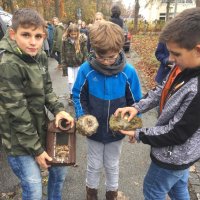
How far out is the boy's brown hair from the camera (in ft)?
8.42

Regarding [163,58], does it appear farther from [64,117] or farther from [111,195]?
[64,117]

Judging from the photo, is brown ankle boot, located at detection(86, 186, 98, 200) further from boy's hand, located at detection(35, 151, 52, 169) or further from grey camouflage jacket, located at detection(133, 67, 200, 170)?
grey camouflage jacket, located at detection(133, 67, 200, 170)

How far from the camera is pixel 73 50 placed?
6.63 meters

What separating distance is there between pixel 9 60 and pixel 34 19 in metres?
0.37

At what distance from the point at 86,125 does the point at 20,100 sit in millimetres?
630

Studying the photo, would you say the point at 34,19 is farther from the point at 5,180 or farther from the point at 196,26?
the point at 5,180

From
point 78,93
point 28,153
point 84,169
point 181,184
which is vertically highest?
point 78,93

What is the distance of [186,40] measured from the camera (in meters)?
2.01

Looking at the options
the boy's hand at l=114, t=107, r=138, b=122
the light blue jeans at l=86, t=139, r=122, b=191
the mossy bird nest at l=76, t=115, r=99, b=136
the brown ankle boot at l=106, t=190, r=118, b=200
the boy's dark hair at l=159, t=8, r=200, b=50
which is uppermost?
the boy's dark hair at l=159, t=8, r=200, b=50

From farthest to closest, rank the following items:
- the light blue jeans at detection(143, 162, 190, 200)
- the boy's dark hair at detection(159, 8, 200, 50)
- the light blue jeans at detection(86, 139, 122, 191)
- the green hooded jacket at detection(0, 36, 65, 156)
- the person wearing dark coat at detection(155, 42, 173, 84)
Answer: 1. the person wearing dark coat at detection(155, 42, 173, 84)
2. the light blue jeans at detection(86, 139, 122, 191)
3. the light blue jeans at detection(143, 162, 190, 200)
4. the green hooded jacket at detection(0, 36, 65, 156)
5. the boy's dark hair at detection(159, 8, 200, 50)

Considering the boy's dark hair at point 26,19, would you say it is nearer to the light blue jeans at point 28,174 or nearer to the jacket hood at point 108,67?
the jacket hood at point 108,67

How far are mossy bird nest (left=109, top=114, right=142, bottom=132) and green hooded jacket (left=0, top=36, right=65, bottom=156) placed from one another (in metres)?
0.60

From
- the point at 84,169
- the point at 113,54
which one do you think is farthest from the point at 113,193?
the point at 113,54

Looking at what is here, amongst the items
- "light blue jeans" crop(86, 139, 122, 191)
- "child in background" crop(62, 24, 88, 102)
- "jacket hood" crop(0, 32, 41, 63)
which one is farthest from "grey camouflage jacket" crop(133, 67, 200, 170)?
"child in background" crop(62, 24, 88, 102)
